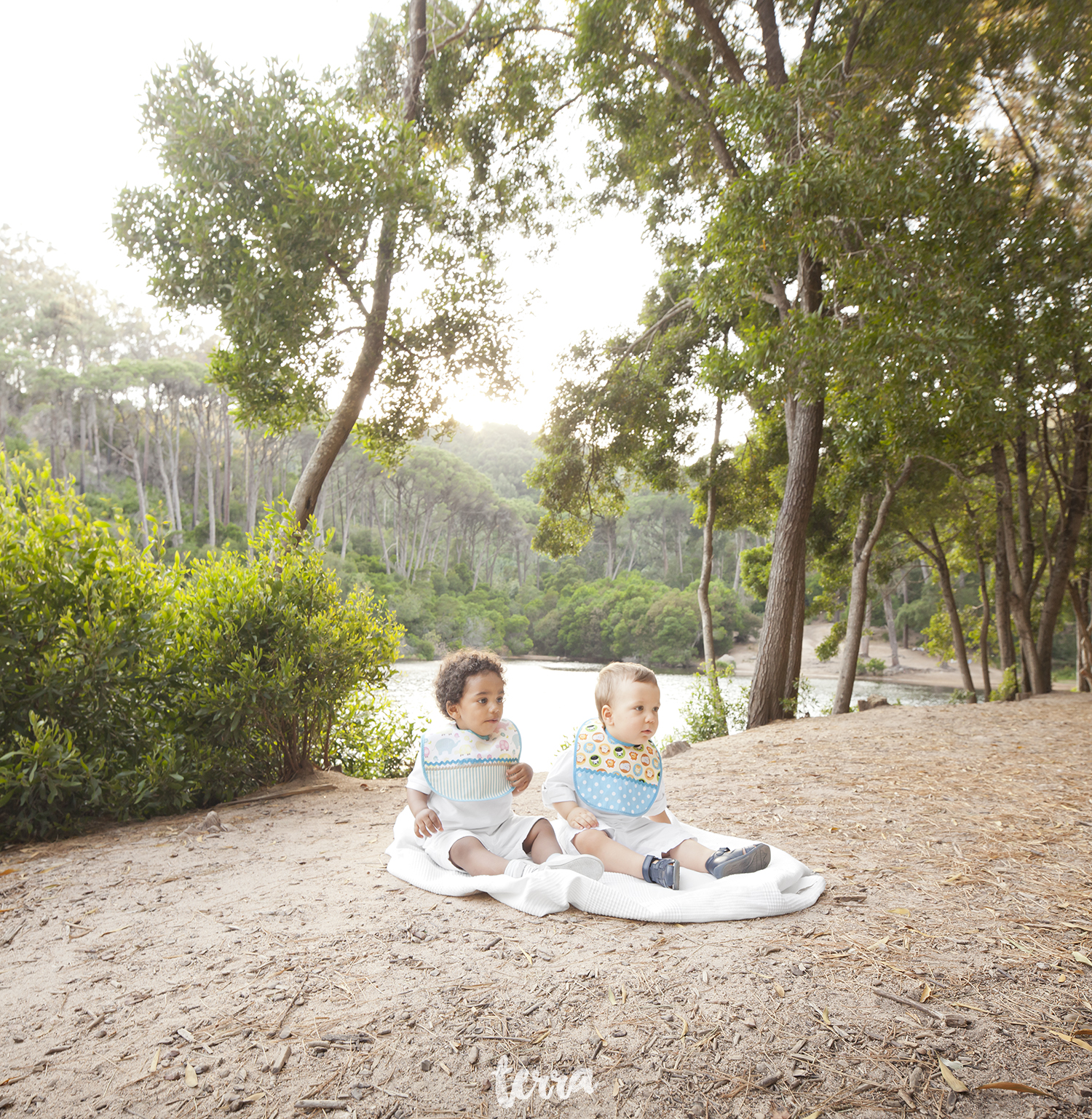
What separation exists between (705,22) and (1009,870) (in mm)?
8694

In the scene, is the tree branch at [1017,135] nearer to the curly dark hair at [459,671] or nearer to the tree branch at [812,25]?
the tree branch at [812,25]

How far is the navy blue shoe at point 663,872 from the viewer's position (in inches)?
104

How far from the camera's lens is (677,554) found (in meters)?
43.5

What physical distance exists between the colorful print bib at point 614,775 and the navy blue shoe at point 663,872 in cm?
27

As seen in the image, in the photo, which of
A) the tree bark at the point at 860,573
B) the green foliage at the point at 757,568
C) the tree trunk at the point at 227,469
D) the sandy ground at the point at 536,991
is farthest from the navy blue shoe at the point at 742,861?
the tree trunk at the point at 227,469

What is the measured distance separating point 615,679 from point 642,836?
0.63 m

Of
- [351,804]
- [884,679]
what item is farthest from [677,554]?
[351,804]

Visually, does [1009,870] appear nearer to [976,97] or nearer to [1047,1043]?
[1047,1043]

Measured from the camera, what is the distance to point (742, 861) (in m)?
2.61

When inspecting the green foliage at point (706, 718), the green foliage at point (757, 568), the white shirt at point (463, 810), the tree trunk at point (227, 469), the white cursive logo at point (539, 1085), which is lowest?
the green foliage at point (706, 718)

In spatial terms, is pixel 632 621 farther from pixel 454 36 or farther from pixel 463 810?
pixel 463 810

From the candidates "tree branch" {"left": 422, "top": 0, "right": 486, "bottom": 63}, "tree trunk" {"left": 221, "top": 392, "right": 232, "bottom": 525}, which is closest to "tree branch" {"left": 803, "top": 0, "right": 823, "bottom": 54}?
"tree branch" {"left": 422, "top": 0, "right": 486, "bottom": 63}

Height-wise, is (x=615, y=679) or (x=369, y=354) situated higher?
(x=369, y=354)

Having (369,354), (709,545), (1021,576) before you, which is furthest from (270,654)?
(1021,576)
